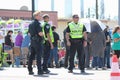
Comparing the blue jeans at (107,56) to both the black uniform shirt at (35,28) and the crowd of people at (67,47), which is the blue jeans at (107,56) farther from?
the black uniform shirt at (35,28)

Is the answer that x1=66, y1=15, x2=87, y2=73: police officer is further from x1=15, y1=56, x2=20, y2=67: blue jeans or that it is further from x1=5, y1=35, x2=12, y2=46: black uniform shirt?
x1=15, y1=56, x2=20, y2=67: blue jeans

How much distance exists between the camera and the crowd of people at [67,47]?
14.0 m

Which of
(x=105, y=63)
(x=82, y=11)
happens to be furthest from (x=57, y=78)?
(x=82, y=11)

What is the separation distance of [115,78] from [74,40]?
18.3 ft

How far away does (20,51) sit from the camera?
911 inches

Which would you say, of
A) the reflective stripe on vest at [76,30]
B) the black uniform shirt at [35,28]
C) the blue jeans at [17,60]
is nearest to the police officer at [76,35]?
the reflective stripe on vest at [76,30]

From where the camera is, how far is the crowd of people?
45.9ft

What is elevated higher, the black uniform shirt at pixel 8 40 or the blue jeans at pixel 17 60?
the black uniform shirt at pixel 8 40

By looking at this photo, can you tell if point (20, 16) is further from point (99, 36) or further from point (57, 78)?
point (57, 78)

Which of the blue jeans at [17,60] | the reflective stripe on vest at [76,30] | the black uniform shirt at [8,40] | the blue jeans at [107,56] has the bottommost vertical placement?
the blue jeans at [17,60]

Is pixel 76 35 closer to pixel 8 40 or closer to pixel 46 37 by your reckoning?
pixel 46 37

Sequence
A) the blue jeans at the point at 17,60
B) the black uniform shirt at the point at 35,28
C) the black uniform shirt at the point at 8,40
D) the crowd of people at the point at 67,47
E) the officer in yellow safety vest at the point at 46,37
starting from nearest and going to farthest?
the black uniform shirt at the point at 35,28
the crowd of people at the point at 67,47
the officer in yellow safety vest at the point at 46,37
the black uniform shirt at the point at 8,40
the blue jeans at the point at 17,60

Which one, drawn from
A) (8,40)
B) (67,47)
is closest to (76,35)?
(67,47)

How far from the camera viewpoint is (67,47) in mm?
18656
